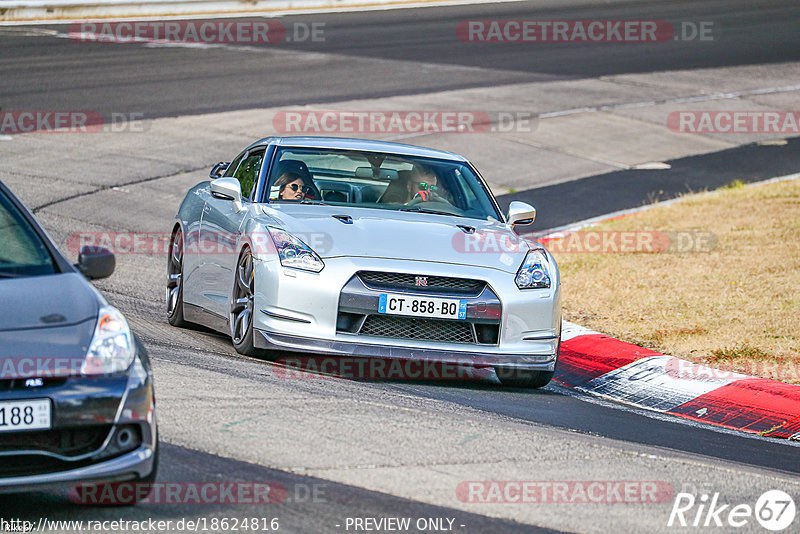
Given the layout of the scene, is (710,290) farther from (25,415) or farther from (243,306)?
(25,415)

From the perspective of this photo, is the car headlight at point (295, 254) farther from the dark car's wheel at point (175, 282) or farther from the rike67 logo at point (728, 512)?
the rike67 logo at point (728, 512)

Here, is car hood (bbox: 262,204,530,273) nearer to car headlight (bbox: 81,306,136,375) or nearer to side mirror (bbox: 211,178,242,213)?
side mirror (bbox: 211,178,242,213)

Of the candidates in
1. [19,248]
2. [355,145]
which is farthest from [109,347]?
[355,145]

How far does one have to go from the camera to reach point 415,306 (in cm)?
730

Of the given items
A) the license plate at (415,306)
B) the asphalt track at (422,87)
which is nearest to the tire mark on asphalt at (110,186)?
the asphalt track at (422,87)

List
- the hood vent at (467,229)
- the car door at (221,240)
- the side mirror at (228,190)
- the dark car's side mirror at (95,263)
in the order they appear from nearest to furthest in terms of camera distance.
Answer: the dark car's side mirror at (95,263)
the hood vent at (467,229)
the car door at (221,240)
the side mirror at (228,190)

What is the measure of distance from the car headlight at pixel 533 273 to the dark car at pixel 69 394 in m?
3.36

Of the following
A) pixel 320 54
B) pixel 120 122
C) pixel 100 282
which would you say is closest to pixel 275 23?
pixel 320 54

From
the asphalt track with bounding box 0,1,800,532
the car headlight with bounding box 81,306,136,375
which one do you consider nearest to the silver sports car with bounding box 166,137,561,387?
the asphalt track with bounding box 0,1,800,532

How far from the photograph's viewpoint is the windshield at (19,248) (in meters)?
5.07

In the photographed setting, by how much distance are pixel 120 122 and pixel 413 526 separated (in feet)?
49.2

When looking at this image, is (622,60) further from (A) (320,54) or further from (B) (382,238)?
A: (B) (382,238)

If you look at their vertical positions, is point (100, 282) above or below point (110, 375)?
below

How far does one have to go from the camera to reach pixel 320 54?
86.1 feet
